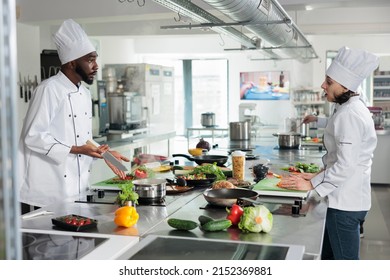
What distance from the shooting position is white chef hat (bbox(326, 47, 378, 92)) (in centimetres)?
299

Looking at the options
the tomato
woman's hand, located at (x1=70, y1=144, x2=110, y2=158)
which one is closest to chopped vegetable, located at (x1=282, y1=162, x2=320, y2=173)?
the tomato

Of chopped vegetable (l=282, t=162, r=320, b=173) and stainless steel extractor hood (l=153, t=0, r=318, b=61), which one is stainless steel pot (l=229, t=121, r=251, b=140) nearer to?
stainless steel extractor hood (l=153, t=0, r=318, b=61)

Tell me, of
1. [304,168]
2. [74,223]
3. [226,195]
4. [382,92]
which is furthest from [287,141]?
[382,92]

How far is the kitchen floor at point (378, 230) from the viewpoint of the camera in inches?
196

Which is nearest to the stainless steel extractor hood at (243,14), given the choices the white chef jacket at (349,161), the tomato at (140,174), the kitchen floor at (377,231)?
the white chef jacket at (349,161)

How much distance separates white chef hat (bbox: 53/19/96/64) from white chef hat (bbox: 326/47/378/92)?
1496mm

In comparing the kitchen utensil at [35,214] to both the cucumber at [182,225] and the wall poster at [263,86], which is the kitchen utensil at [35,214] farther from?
the wall poster at [263,86]

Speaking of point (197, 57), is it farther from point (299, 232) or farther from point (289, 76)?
point (299, 232)

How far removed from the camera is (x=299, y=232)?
2248mm

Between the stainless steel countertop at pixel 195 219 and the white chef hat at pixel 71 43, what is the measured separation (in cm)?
89

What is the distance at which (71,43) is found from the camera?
3.26 metres

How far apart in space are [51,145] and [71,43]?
0.70 m

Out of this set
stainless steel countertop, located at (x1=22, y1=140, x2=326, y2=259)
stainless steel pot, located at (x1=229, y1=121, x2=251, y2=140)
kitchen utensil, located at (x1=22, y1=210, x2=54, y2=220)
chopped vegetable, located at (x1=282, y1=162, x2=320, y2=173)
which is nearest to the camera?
stainless steel countertop, located at (x1=22, y1=140, x2=326, y2=259)
